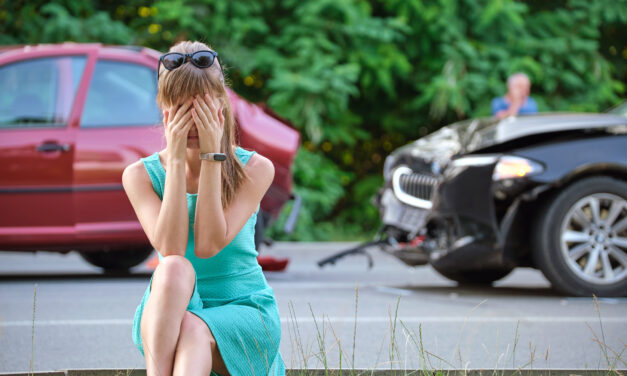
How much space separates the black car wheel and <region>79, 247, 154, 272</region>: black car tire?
424 centimetres

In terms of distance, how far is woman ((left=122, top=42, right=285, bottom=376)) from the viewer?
2.89 meters

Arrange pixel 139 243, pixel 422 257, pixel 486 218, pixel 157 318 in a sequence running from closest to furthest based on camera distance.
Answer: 1. pixel 157 318
2. pixel 486 218
3. pixel 422 257
4. pixel 139 243

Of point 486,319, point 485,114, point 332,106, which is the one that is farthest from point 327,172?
point 486,319

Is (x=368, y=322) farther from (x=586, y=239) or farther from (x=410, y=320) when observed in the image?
(x=586, y=239)

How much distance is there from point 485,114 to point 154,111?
A: 648cm

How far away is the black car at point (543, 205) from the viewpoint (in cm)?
672

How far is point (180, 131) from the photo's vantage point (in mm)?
3191

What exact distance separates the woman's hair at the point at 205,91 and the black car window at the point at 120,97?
5065 mm

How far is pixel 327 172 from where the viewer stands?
14078mm

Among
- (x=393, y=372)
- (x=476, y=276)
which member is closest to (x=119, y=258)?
(x=476, y=276)

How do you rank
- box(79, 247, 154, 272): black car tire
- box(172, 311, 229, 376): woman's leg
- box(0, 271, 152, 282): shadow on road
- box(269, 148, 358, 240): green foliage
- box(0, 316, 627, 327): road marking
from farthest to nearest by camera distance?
box(269, 148, 358, 240): green foliage < box(79, 247, 154, 272): black car tire < box(0, 271, 152, 282): shadow on road < box(0, 316, 627, 327): road marking < box(172, 311, 229, 376): woman's leg

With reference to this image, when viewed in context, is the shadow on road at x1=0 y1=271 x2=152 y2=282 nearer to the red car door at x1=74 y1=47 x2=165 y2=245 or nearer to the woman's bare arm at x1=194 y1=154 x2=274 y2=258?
the red car door at x1=74 y1=47 x2=165 y2=245

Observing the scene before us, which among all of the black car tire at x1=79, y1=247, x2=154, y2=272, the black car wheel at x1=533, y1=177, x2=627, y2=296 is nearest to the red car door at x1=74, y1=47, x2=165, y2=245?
the black car tire at x1=79, y1=247, x2=154, y2=272

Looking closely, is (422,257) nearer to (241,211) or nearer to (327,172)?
(241,211)
